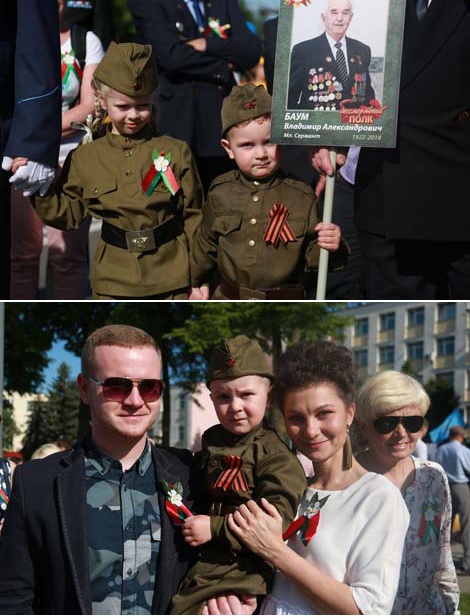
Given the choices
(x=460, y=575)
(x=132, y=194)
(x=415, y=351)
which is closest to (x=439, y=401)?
(x=415, y=351)

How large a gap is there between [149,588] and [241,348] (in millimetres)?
981

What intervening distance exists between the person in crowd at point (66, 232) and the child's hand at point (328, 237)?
1.61 metres

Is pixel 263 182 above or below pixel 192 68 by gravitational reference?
below

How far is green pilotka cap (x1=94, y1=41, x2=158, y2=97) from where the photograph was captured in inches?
275

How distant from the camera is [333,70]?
272 inches

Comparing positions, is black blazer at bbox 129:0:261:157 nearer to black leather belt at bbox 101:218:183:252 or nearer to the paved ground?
black leather belt at bbox 101:218:183:252

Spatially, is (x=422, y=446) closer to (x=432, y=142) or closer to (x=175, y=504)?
(x=175, y=504)

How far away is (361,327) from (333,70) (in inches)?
58.2

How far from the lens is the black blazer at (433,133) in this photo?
7.14 metres

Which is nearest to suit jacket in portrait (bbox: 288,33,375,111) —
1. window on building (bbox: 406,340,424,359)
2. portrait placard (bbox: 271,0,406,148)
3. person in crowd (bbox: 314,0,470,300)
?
portrait placard (bbox: 271,0,406,148)

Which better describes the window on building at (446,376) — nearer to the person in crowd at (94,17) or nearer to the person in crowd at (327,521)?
the person in crowd at (327,521)

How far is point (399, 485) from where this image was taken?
5758mm

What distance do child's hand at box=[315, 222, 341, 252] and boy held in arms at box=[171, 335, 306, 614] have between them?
1362 millimetres

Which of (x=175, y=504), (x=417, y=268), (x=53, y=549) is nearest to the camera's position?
(x=53, y=549)
